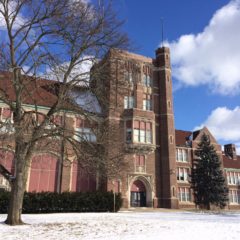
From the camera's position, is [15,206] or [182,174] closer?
[15,206]

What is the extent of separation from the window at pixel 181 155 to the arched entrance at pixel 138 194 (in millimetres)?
12026

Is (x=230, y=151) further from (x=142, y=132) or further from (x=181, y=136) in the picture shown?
(x=142, y=132)

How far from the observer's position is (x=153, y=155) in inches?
1569

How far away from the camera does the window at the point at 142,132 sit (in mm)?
38375

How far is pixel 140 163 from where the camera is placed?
38750 millimetres

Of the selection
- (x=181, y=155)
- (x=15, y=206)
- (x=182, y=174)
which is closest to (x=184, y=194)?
(x=182, y=174)

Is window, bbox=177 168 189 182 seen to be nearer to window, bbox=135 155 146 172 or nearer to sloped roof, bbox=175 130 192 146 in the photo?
sloped roof, bbox=175 130 192 146

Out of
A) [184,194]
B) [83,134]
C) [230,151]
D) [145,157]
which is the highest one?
[230,151]

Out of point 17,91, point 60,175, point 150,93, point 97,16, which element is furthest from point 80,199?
point 150,93

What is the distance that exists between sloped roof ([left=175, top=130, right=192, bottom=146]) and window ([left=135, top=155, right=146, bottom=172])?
501 inches

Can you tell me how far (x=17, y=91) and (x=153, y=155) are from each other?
2754 centimetres

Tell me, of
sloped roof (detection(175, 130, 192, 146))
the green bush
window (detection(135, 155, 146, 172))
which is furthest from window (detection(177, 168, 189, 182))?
the green bush

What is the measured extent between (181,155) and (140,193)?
1340cm

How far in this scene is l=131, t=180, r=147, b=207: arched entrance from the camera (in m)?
38.6
